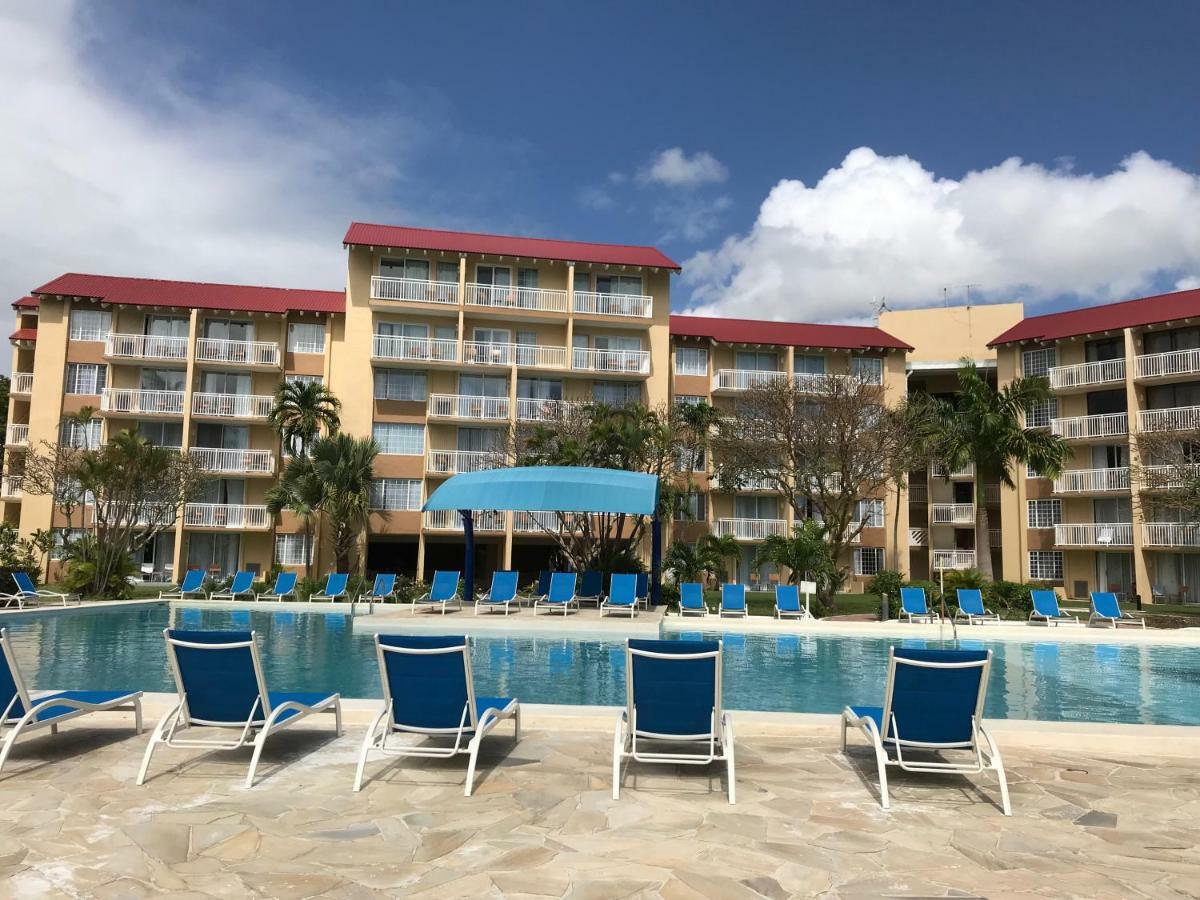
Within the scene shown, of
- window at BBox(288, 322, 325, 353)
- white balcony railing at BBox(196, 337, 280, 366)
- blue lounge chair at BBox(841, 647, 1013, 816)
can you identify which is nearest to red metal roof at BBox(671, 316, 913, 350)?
window at BBox(288, 322, 325, 353)

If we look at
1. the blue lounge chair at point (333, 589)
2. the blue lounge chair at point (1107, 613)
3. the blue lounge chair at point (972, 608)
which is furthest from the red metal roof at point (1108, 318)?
the blue lounge chair at point (333, 589)

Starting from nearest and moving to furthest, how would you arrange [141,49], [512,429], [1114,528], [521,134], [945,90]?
1. [141,49]
2. [945,90]
3. [521,134]
4. [512,429]
5. [1114,528]

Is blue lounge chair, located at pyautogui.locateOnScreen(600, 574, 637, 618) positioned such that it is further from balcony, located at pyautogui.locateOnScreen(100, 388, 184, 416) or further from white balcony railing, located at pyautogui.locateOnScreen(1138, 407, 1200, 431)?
balcony, located at pyautogui.locateOnScreen(100, 388, 184, 416)

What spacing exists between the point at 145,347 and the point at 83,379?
294 cm

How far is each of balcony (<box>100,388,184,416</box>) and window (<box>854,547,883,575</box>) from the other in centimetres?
2818

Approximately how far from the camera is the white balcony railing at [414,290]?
106ft

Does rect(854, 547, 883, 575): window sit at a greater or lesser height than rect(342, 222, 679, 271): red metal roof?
lesser

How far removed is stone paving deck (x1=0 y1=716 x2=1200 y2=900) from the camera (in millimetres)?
3932

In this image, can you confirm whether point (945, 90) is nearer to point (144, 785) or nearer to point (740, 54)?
point (740, 54)

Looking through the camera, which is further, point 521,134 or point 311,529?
point 311,529

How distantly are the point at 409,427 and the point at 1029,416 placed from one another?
84.1 ft

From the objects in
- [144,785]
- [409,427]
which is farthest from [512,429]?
[144,785]

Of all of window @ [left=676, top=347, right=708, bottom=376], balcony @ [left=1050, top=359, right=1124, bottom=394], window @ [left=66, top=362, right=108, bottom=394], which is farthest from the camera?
window @ [left=676, top=347, right=708, bottom=376]

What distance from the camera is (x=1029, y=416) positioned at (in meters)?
34.9
